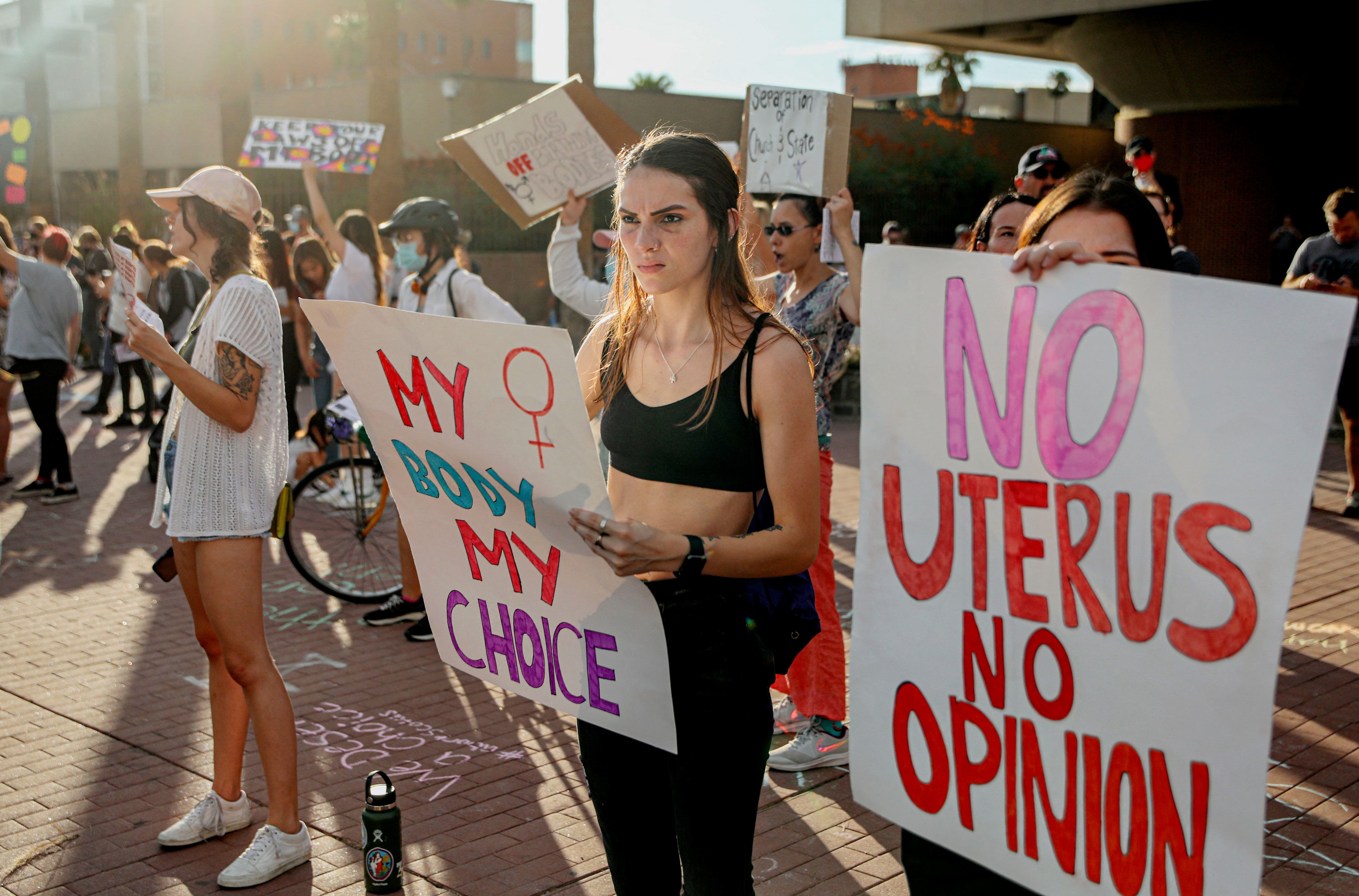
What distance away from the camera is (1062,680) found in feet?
5.60

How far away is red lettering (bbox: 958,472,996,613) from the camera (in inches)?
69.8

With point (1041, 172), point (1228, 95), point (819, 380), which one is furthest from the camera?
point (1228, 95)

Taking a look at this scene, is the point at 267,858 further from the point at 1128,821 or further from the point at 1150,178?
the point at 1150,178

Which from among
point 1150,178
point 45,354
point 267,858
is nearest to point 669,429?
point 267,858

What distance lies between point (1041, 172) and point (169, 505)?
11.0ft

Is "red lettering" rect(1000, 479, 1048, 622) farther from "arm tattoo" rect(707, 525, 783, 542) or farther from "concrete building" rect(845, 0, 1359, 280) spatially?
"concrete building" rect(845, 0, 1359, 280)

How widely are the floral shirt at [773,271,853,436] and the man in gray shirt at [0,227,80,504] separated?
7.15m

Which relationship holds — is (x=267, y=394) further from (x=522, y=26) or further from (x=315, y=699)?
(x=522, y=26)

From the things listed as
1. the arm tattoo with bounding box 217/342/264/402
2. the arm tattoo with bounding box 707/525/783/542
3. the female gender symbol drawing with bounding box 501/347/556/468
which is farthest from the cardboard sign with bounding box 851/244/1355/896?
the arm tattoo with bounding box 217/342/264/402

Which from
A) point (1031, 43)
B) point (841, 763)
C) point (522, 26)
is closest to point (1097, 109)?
point (1031, 43)

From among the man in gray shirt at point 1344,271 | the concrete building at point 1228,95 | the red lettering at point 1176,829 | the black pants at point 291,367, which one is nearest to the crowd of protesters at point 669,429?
the red lettering at point 1176,829

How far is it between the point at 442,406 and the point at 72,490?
8.43 metres

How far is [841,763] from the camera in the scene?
4410 mm

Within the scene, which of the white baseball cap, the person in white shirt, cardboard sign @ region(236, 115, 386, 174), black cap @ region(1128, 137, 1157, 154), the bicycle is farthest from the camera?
cardboard sign @ region(236, 115, 386, 174)
